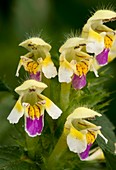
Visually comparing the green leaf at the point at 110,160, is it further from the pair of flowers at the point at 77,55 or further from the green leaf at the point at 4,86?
the green leaf at the point at 4,86

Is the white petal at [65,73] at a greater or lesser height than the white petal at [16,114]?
greater

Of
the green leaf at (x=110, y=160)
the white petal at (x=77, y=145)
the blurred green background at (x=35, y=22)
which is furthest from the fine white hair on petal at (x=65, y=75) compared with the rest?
the blurred green background at (x=35, y=22)

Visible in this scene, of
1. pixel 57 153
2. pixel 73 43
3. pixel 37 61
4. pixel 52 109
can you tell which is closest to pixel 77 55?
pixel 73 43

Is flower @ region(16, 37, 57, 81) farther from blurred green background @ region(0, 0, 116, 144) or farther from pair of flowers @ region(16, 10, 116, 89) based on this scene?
blurred green background @ region(0, 0, 116, 144)

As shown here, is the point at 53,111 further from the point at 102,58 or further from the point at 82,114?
the point at 102,58

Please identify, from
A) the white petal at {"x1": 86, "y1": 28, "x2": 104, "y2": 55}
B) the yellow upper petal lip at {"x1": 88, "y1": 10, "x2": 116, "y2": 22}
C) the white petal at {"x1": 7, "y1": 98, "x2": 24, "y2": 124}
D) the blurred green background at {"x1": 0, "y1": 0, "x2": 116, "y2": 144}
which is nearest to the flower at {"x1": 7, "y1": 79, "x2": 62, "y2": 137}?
the white petal at {"x1": 7, "y1": 98, "x2": 24, "y2": 124}

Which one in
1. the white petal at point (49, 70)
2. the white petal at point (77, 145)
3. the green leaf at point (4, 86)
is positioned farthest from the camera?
the green leaf at point (4, 86)

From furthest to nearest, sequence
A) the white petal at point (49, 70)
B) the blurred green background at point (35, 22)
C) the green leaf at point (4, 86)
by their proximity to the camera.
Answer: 1. the blurred green background at point (35, 22)
2. the green leaf at point (4, 86)
3. the white petal at point (49, 70)
